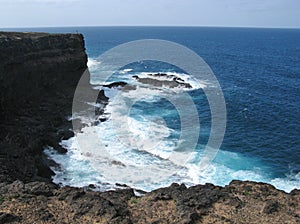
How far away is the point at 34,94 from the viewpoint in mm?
48375

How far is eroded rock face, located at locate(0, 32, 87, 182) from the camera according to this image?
3150cm

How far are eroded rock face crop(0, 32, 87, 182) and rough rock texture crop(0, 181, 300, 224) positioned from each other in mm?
7790

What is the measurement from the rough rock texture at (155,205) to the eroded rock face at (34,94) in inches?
307

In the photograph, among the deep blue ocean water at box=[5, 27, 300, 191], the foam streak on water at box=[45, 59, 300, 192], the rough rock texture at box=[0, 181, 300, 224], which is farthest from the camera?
the deep blue ocean water at box=[5, 27, 300, 191]

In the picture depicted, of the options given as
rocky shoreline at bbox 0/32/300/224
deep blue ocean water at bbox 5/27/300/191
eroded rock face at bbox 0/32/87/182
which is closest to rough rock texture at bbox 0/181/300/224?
rocky shoreline at bbox 0/32/300/224

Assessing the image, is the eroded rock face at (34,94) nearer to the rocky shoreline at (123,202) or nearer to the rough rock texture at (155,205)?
the rocky shoreline at (123,202)

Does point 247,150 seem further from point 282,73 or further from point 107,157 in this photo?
point 282,73

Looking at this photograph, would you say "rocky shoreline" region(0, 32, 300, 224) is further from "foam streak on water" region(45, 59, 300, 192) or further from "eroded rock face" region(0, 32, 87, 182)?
"foam streak on water" region(45, 59, 300, 192)

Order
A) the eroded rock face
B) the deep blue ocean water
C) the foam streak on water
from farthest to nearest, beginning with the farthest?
1. the deep blue ocean water
2. the eroded rock face
3. the foam streak on water

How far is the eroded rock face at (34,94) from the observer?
31.5 metres

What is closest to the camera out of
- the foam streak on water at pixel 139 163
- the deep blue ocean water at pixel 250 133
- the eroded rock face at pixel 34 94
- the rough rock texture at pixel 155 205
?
the rough rock texture at pixel 155 205

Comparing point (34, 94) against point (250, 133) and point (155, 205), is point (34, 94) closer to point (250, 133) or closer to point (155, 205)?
point (250, 133)

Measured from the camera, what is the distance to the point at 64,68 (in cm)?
5588

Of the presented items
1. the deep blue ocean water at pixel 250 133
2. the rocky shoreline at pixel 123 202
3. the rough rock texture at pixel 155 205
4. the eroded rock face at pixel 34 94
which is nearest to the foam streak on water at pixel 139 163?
the deep blue ocean water at pixel 250 133
